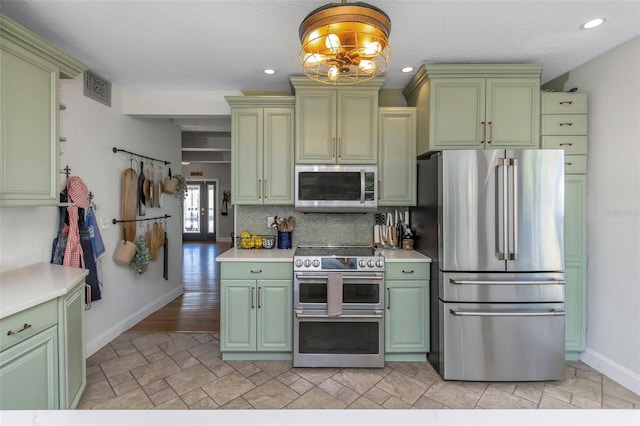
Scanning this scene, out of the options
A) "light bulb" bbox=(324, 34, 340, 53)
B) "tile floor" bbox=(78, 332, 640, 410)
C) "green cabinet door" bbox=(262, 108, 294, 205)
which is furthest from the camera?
"green cabinet door" bbox=(262, 108, 294, 205)

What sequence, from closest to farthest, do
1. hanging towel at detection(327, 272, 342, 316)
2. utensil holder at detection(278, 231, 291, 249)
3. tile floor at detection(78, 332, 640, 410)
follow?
tile floor at detection(78, 332, 640, 410), hanging towel at detection(327, 272, 342, 316), utensil holder at detection(278, 231, 291, 249)

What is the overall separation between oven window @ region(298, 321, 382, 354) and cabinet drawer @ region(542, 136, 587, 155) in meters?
2.14

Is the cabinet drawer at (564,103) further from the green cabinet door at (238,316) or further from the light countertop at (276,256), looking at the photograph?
the green cabinet door at (238,316)

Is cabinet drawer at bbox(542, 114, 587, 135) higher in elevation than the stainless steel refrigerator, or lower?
→ higher

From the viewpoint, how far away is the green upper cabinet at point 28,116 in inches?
71.8

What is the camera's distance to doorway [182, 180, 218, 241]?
425 inches

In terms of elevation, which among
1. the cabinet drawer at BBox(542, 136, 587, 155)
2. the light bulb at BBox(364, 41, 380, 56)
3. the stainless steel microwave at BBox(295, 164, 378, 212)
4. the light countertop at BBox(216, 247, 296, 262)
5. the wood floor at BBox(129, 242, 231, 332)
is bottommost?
the wood floor at BBox(129, 242, 231, 332)

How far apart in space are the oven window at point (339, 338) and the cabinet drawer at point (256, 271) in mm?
445

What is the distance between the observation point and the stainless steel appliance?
270 cm

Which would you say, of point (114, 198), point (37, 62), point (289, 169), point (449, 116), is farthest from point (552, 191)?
point (114, 198)

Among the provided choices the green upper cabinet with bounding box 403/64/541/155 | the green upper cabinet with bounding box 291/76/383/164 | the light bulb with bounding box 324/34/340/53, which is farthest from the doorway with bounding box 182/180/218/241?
the light bulb with bounding box 324/34/340/53

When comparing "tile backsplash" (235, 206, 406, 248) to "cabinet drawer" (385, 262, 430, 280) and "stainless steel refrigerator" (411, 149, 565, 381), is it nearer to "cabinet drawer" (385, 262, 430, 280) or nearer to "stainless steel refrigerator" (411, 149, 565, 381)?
"cabinet drawer" (385, 262, 430, 280)

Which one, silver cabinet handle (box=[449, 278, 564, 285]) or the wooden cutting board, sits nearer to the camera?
silver cabinet handle (box=[449, 278, 564, 285])

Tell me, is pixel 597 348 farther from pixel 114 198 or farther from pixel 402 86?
pixel 114 198
